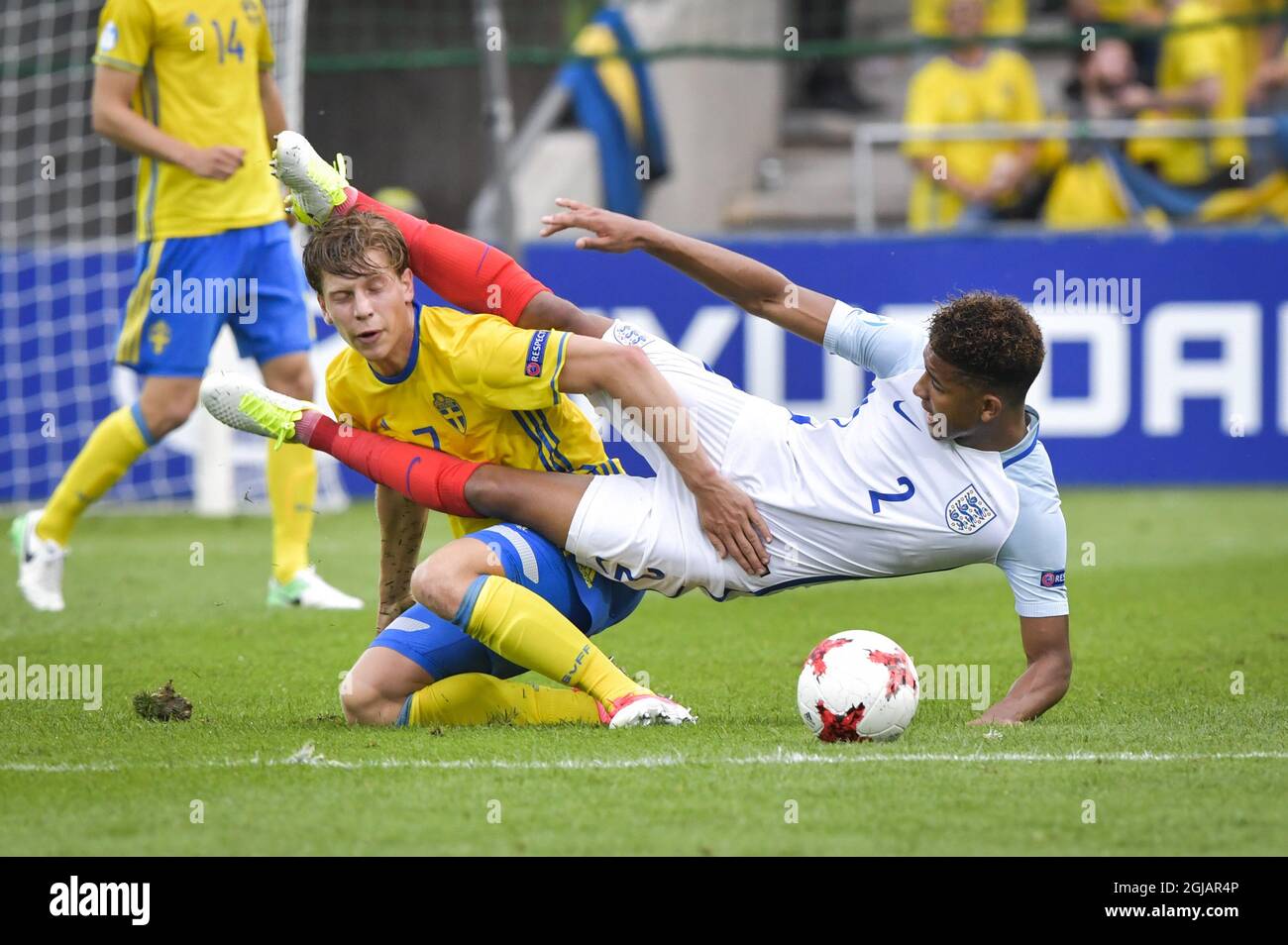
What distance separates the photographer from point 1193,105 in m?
12.2

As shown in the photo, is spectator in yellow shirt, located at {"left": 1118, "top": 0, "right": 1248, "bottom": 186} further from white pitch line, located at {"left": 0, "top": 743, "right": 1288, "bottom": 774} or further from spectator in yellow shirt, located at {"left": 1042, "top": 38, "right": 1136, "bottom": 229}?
white pitch line, located at {"left": 0, "top": 743, "right": 1288, "bottom": 774}

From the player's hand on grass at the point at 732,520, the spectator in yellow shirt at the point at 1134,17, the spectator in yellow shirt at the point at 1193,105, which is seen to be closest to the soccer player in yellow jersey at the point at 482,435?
the player's hand on grass at the point at 732,520

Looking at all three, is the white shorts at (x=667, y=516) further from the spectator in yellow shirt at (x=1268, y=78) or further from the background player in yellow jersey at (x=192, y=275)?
the spectator in yellow shirt at (x=1268, y=78)

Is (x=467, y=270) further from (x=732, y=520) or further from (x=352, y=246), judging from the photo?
(x=732, y=520)

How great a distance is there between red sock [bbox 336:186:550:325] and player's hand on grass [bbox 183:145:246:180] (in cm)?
202

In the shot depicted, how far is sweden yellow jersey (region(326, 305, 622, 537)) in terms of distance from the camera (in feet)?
15.5

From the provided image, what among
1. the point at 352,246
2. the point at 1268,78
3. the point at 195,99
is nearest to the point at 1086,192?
the point at 1268,78

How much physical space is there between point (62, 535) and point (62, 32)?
23.7 ft

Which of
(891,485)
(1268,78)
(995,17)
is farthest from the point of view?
(995,17)

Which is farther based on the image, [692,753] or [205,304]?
[205,304]

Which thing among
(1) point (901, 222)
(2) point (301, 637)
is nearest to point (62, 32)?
(1) point (901, 222)

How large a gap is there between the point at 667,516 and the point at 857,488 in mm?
510
